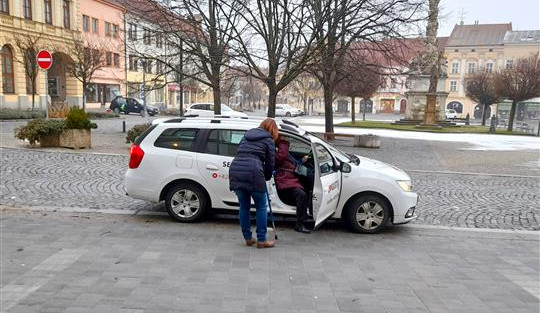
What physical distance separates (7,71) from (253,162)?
119 ft

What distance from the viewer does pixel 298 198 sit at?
240 inches

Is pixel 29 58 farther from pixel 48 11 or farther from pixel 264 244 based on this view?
pixel 264 244

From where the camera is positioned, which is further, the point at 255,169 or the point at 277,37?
the point at 277,37

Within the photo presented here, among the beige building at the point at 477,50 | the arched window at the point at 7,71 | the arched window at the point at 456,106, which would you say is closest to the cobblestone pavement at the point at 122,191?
the arched window at the point at 7,71

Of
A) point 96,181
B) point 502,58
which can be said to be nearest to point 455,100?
point 502,58

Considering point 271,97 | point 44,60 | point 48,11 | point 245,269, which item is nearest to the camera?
point 245,269

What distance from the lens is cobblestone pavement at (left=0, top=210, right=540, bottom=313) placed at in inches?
164

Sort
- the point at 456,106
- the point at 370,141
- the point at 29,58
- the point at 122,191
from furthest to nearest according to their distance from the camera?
the point at 456,106, the point at 29,58, the point at 370,141, the point at 122,191

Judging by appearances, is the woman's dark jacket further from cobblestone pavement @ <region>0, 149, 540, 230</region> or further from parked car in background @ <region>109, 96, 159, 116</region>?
parked car in background @ <region>109, 96, 159, 116</region>

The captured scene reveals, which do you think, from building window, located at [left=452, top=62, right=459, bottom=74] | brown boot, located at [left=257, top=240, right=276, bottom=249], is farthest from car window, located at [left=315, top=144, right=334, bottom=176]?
building window, located at [left=452, top=62, right=459, bottom=74]

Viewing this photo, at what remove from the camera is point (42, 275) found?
182 inches

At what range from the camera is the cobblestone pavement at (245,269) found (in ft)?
13.7

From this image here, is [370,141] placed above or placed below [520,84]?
below

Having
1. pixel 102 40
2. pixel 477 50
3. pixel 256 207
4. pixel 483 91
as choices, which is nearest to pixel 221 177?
pixel 256 207
